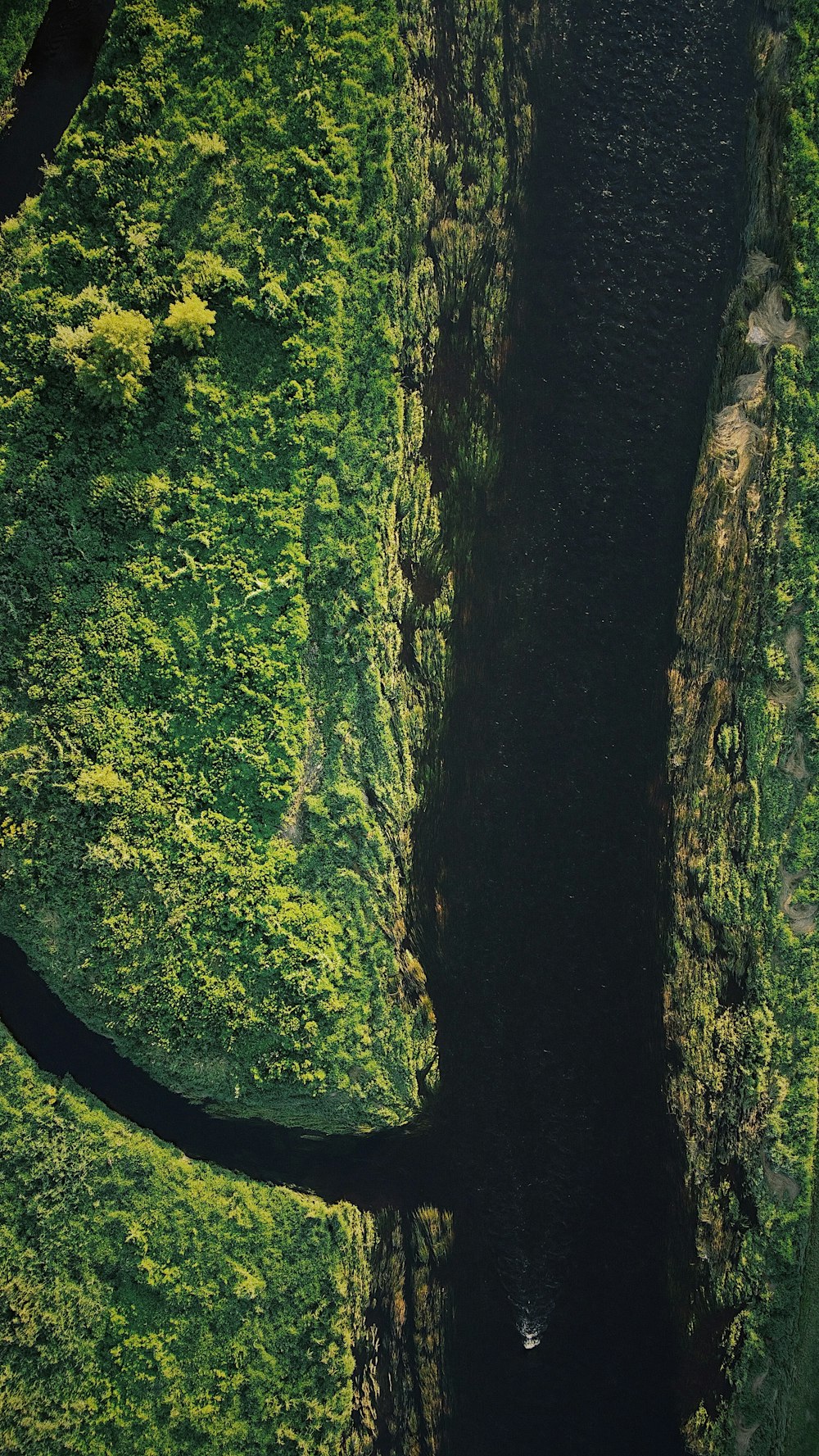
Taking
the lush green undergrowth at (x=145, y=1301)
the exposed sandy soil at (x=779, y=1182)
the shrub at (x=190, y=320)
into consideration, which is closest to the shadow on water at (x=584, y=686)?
the exposed sandy soil at (x=779, y=1182)

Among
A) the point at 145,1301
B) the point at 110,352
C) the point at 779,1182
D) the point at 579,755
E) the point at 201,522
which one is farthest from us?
the point at 579,755

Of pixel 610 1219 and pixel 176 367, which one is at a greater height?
pixel 176 367

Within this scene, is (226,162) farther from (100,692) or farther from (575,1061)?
(575,1061)

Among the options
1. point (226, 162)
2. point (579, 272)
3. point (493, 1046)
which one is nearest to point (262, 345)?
point (226, 162)

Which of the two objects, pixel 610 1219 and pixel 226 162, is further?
pixel 610 1219

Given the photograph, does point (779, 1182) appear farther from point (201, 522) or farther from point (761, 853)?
point (201, 522)

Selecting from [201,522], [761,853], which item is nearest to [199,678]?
[201,522]

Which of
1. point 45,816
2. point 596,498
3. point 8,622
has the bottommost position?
point 45,816
